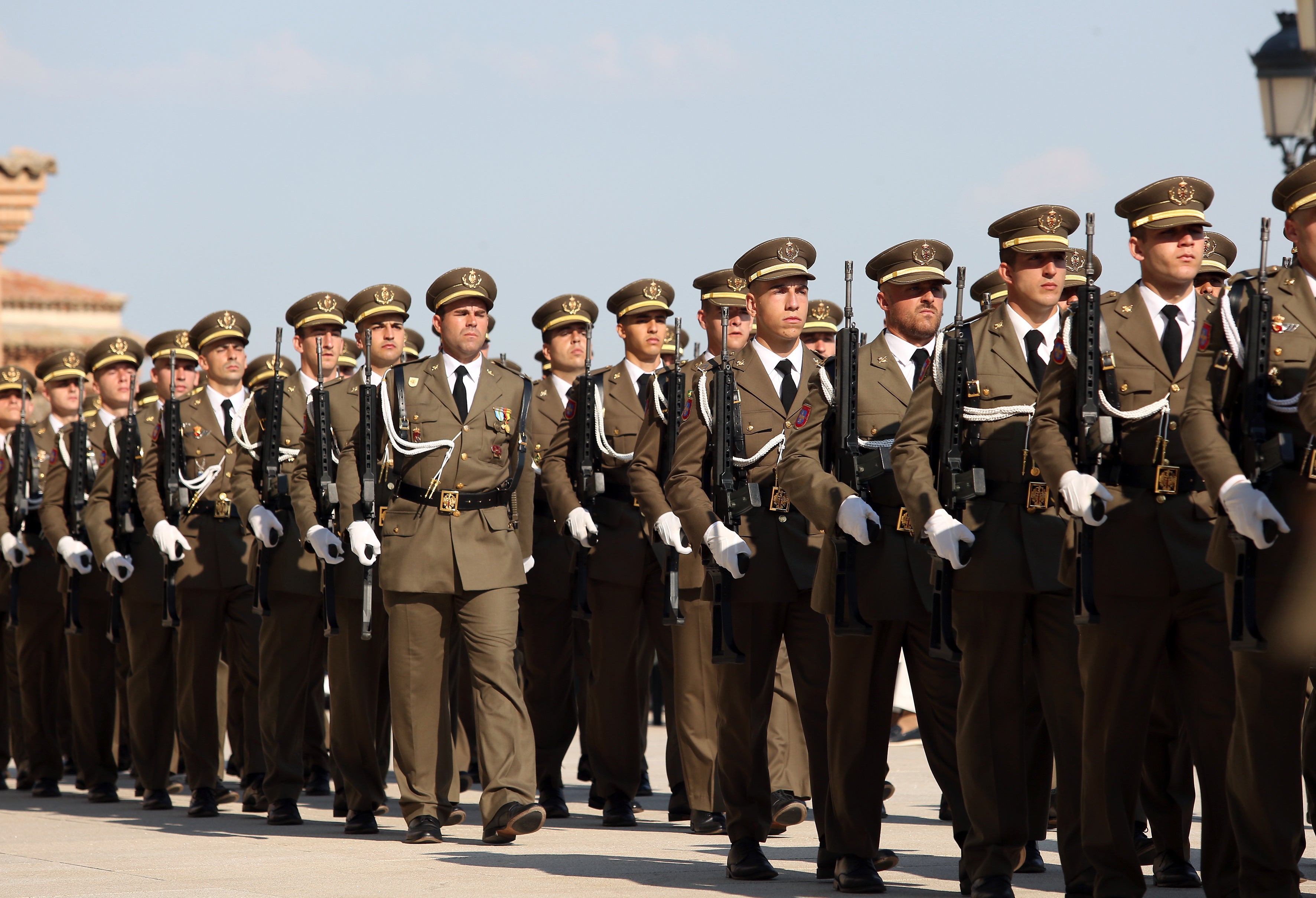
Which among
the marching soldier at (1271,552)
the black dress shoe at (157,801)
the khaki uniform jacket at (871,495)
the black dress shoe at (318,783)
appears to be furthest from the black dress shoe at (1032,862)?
the black dress shoe at (318,783)

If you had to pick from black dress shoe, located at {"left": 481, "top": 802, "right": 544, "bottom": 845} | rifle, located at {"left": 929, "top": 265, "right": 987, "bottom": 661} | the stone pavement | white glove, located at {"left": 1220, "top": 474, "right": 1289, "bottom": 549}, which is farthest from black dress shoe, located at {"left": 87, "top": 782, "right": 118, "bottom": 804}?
white glove, located at {"left": 1220, "top": 474, "right": 1289, "bottom": 549}

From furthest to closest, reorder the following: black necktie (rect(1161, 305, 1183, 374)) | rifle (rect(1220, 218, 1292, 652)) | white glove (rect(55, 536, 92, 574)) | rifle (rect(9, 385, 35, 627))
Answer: rifle (rect(9, 385, 35, 627))
white glove (rect(55, 536, 92, 574))
black necktie (rect(1161, 305, 1183, 374))
rifle (rect(1220, 218, 1292, 652))

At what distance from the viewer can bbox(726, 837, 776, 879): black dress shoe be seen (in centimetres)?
629

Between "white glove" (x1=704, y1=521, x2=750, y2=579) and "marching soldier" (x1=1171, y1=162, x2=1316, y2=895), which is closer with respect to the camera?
"marching soldier" (x1=1171, y1=162, x2=1316, y2=895)

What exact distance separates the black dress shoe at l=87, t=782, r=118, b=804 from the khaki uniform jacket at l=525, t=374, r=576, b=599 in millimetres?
2644

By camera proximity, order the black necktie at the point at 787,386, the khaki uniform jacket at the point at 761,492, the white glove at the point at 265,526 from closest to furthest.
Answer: the khaki uniform jacket at the point at 761,492 → the black necktie at the point at 787,386 → the white glove at the point at 265,526

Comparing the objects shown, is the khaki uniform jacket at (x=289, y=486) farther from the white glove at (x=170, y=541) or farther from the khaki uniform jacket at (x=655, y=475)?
the khaki uniform jacket at (x=655, y=475)

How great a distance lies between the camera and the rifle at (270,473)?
8867mm

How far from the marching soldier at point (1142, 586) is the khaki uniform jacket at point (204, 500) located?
4.99 meters

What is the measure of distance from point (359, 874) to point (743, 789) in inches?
54.2

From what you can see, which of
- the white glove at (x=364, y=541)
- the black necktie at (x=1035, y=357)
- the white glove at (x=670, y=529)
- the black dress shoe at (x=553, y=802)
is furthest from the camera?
the black dress shoe at (x=553, y=802)

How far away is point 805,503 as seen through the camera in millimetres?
6168

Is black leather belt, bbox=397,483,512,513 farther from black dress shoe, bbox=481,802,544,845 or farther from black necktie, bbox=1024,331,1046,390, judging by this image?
black necktie, bbox=1024,331,1046,390

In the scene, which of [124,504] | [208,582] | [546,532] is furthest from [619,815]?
[124,504]
